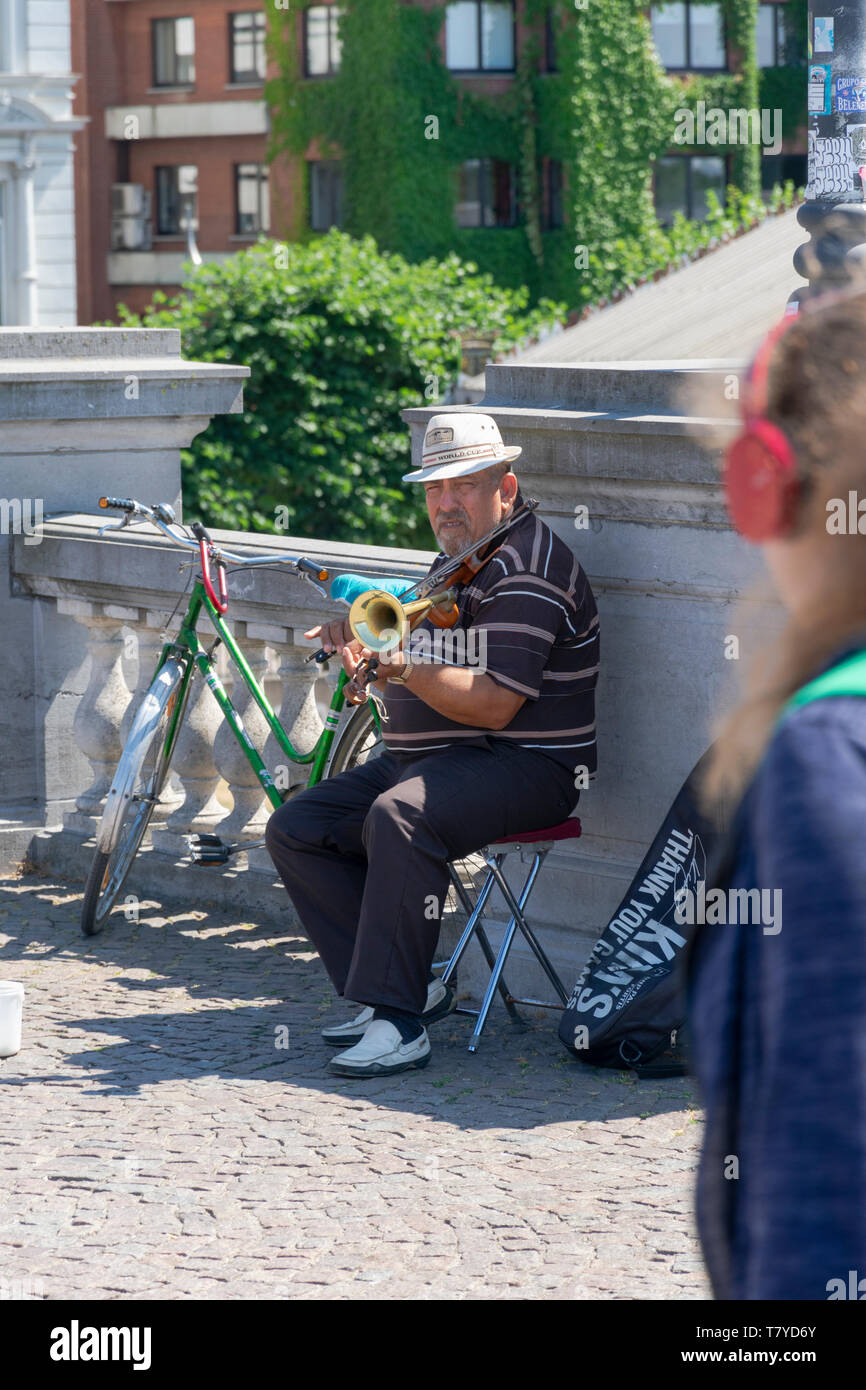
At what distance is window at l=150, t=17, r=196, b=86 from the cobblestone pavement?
41811mm

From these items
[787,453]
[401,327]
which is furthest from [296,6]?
[787,453]

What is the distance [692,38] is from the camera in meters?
41.5

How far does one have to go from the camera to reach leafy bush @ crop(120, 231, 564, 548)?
69.1 ft

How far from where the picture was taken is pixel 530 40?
39438 mm

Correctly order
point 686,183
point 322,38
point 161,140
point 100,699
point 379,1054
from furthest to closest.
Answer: point 161,140, point 686,183, point 322,38, point 100,699, point 379,1054

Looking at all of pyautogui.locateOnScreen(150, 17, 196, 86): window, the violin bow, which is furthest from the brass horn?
pyautogui.locateOnScreen(150, 17, 196, 86): window

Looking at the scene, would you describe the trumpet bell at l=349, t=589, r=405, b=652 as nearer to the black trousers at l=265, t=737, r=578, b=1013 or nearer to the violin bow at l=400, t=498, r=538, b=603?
the violin bow at l=400, t=498, r=538, b=603

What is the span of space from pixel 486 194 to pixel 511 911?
3658 centimetres

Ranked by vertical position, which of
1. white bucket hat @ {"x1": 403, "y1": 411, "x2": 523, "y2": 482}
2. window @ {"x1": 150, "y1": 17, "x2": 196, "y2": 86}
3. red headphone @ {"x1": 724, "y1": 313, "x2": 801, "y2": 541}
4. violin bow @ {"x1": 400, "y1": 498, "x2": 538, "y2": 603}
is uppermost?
window @ {"x1": 150, "y1": 17, "x2": 196, "y2": 86}

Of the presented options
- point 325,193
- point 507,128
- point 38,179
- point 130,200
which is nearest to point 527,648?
point 38,179

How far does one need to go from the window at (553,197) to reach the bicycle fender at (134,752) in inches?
1395

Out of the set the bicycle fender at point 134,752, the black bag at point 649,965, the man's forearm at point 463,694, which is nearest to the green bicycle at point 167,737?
the bicycle fender at point 134,752

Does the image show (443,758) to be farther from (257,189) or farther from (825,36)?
(257,189)

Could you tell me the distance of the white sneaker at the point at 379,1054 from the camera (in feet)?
15.8
